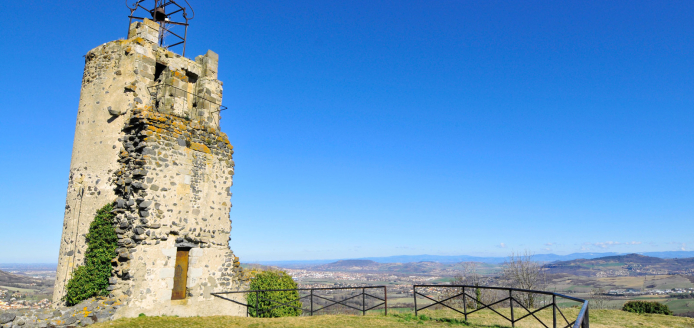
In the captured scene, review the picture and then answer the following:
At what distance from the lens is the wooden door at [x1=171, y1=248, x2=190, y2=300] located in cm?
1409

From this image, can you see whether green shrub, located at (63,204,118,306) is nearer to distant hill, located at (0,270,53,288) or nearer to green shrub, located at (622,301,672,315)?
green shrub, located at (622,301,672,315)

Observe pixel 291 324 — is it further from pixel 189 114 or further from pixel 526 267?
pixel 526 267

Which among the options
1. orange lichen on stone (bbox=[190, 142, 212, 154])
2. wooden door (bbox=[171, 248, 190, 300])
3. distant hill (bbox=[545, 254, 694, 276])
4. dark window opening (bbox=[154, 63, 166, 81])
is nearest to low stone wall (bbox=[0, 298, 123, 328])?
wooden door (bbox=[171, 248, 190, 300])

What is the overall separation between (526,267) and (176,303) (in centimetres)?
3400

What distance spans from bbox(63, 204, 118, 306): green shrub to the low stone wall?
55 cm

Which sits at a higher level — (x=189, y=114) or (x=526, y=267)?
(x=189, y=114)

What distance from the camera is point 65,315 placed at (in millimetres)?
11008

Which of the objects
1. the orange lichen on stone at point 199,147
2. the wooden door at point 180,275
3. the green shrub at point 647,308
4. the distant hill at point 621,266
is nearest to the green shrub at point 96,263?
the wooden door at point 180,275

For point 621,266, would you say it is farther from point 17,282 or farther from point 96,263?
point 96,263

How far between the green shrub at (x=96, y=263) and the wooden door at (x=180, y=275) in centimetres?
203

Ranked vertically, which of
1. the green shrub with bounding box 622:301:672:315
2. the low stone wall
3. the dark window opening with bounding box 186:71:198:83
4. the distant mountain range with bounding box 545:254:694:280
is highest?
the dark window opening with bounding box 186:71:198:83

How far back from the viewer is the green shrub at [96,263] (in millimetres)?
12578

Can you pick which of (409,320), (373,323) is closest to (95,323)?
(373,323)

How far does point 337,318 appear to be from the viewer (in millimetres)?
13953
